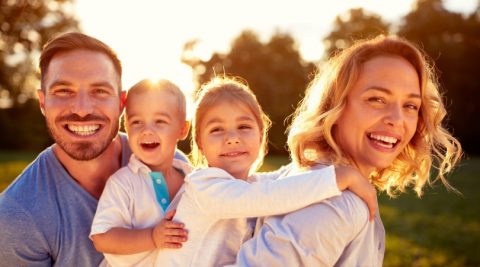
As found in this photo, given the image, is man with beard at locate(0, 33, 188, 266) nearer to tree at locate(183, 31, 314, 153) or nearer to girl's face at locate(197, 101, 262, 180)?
girl's face at locate(197, 101, 262, 180)

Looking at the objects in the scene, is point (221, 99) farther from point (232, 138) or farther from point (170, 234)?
point (170, 234)

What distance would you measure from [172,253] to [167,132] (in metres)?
0.76

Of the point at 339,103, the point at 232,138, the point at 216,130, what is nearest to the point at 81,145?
the point at 216,130

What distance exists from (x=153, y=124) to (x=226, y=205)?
0.84m

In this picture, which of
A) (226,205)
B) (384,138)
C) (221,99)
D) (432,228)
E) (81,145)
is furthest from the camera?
(432,228)

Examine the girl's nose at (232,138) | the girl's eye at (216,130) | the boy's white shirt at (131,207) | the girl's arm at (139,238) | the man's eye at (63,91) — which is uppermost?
the man's eye at (63,91)

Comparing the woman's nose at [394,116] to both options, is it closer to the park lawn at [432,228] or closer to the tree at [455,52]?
the park lawn at [432,228]

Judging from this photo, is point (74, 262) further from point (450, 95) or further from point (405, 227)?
point (450, 95)

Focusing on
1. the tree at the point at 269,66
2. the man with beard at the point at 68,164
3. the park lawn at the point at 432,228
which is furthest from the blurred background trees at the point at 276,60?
the man with beard at the point at 68,164

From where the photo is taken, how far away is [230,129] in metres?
3.28

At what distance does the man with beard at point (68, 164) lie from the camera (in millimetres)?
3615

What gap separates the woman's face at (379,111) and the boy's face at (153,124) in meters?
1.01

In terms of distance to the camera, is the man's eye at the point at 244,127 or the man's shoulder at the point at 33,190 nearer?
the man's eye at the point at 244,127

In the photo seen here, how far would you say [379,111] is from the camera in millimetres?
3139
